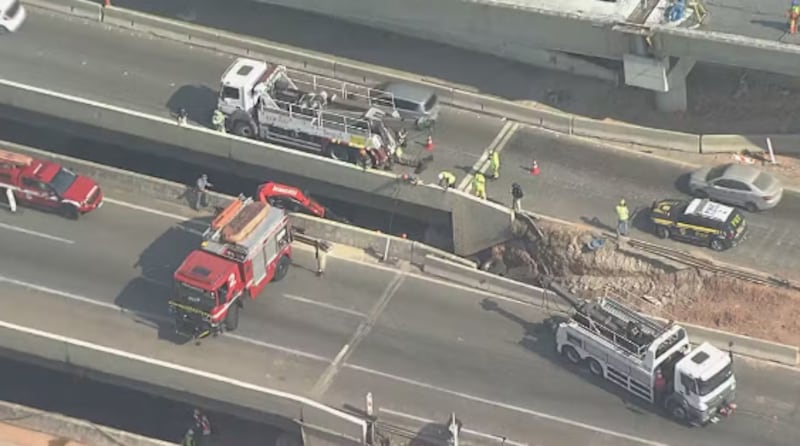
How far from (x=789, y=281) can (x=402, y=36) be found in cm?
2121

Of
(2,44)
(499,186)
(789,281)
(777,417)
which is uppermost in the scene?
(2,44)

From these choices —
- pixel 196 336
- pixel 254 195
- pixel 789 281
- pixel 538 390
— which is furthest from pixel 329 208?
pixel 789 281

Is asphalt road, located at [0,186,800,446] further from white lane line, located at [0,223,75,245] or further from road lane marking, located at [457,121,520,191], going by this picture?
road lane marking, located at [457,121,520,191]

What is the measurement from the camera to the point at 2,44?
60.0m

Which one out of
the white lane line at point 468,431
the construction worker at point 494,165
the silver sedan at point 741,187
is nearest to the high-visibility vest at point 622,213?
the silver sedan at point 741,187

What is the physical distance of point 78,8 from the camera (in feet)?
205

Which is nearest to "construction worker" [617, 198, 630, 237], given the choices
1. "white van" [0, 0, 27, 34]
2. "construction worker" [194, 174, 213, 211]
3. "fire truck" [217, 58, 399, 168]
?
"fire truck" [217, 58, 399, 168]

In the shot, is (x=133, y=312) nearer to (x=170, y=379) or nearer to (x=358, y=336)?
(x=170, y=379)

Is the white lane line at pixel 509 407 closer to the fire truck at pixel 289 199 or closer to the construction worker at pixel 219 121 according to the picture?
the fire truck at pixel 289 199

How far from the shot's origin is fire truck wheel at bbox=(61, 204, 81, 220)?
51906 millimetres

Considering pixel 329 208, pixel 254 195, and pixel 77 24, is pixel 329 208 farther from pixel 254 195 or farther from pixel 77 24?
pixel 77 24

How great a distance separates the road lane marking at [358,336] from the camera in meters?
45.1

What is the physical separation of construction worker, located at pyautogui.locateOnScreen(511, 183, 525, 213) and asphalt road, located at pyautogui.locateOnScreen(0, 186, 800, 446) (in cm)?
409

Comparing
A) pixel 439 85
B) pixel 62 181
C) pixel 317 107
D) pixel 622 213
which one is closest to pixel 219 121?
pixel 317 107
